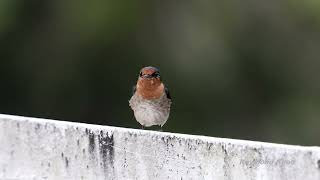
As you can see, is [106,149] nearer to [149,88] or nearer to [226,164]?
[226,164]


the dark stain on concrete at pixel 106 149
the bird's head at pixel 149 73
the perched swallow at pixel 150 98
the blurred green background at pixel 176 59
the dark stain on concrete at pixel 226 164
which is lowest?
the dark stain on concrete at pixel 226 164

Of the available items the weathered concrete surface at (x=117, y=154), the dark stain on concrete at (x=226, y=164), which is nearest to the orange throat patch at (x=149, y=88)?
the weathered concrete surface at (x=117, y=154)

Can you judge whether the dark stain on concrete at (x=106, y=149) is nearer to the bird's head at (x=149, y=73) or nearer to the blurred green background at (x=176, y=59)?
the bird's head at (x=149, y=73)

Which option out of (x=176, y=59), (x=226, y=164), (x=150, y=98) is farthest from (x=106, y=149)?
(x=176, y=59)

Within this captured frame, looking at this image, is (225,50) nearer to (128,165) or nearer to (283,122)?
(283,122)

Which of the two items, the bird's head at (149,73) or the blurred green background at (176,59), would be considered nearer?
the bird's head at (149,73)
